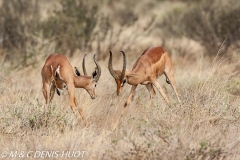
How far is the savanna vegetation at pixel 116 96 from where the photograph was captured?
6.67m

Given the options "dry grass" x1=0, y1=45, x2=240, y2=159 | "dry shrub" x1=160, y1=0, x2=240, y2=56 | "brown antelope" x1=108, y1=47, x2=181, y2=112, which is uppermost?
"dry shrub" x1=160, y1=0, x2=240, y2=56

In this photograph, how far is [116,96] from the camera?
1059 cm

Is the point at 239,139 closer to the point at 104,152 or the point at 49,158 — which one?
the point at 104,152

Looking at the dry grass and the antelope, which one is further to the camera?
the antelope

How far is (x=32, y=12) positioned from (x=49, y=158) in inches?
387

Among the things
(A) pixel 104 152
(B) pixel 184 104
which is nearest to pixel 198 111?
(B) pixel 184 104

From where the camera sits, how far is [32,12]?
15695 millimetres

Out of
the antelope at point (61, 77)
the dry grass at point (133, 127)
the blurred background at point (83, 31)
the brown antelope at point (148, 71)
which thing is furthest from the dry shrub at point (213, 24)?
the antelope at point (61, 77)

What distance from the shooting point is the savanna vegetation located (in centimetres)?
667

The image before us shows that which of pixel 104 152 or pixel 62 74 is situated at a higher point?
pixel 62 74

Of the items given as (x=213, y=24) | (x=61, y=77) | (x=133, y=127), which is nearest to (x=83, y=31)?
(x=213, y=24)

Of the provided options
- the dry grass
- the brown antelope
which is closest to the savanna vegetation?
the dry grass

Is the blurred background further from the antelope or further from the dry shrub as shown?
the antelope

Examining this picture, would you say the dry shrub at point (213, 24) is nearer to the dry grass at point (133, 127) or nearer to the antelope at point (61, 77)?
the dry grass at point (133, 127)
